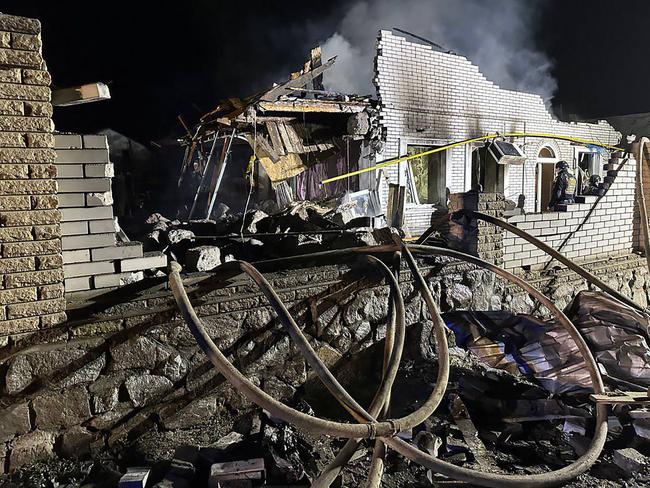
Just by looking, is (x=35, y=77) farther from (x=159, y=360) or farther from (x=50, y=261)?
(x=159, y=360)

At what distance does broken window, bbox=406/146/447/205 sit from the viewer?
12203mm

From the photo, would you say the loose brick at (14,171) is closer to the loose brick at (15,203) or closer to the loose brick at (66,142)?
the loose brick at (15,203)

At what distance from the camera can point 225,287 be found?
395 centimetres

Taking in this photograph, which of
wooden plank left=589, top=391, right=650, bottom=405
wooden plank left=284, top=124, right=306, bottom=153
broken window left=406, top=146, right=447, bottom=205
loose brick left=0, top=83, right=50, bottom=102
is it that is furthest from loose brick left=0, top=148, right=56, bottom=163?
broken window left=406, top=146, right=447, bottom=205

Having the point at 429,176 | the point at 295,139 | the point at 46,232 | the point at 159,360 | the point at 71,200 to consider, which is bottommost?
the point at 159,360

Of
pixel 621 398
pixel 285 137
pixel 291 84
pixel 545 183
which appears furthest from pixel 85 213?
pixel 545 183

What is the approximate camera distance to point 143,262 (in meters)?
3.82

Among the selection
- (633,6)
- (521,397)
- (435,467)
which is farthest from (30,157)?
(633,6)

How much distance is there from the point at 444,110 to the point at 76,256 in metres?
10.6

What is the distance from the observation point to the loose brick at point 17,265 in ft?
10.0

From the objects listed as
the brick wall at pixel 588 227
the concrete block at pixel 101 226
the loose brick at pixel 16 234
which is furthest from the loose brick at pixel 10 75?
the brick wall at pixel 588 227

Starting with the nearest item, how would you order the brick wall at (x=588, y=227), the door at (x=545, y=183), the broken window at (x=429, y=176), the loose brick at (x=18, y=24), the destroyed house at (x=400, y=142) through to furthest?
the loose brick at (x=18, y=24)
the brick wall at (x=588, y=227)
the destroyed house at (x=400, y=142)
the broken window at (x=429, y=176)
the door at (x=545, y=183)

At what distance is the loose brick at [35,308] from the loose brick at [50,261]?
0.79 feet

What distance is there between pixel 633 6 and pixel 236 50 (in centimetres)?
1674
